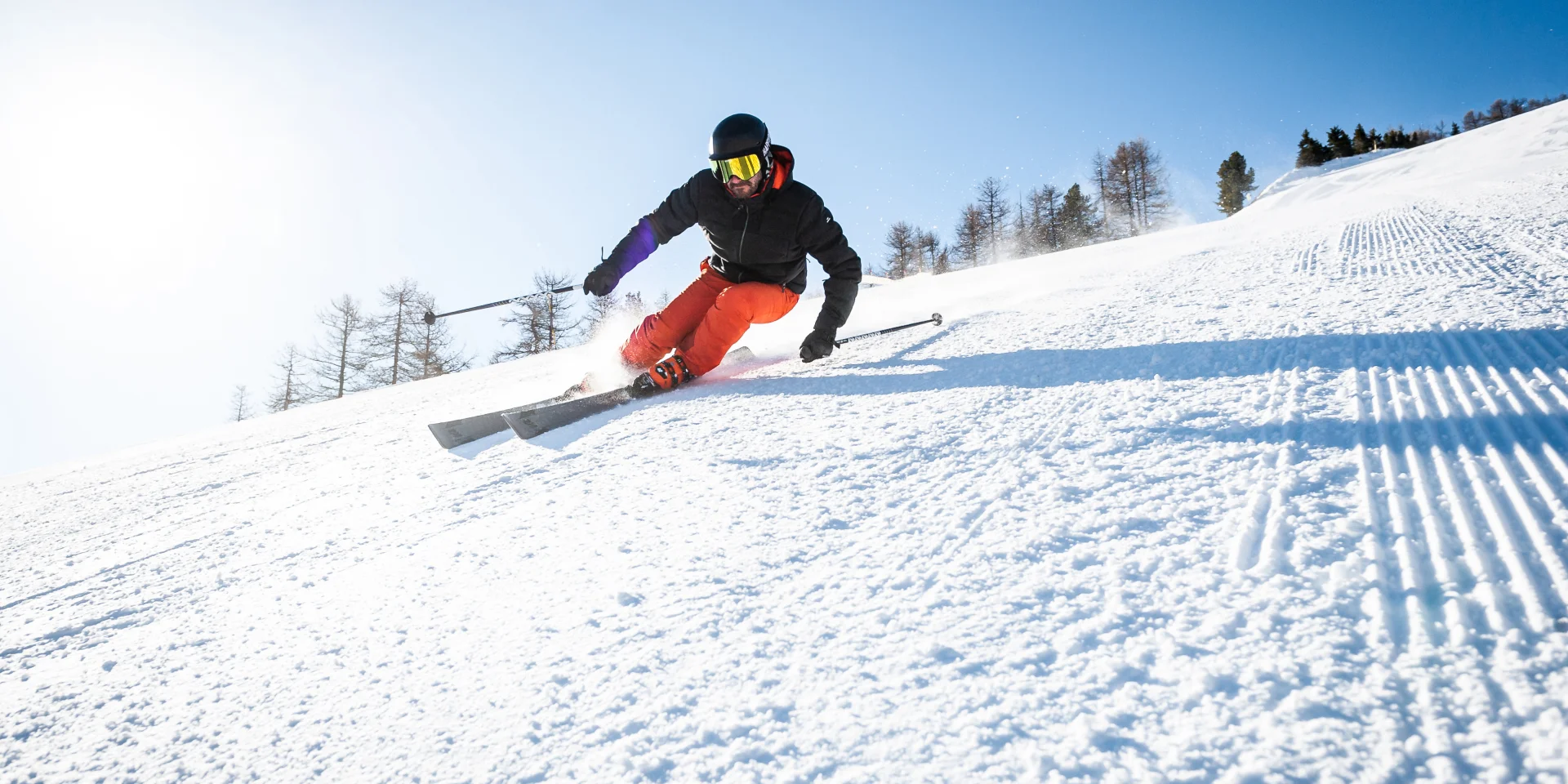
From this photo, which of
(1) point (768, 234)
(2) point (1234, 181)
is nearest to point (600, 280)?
(1) point (768, 234)

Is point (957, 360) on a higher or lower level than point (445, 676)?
higher

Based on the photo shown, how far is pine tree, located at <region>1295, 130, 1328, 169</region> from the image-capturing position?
160 feet

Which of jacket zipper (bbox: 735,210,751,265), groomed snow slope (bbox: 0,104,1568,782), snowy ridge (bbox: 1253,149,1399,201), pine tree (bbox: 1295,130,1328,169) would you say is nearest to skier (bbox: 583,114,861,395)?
jacket zipper (bbox: 735,210,751,265)

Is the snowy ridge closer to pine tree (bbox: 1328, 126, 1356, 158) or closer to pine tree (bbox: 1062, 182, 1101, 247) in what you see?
pine tree (bbox: 1062, 182, 1101, 247)

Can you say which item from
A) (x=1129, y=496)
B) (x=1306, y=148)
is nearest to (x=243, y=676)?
(x=1129, y=496)

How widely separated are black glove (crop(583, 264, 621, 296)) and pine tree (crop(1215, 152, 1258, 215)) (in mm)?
54595

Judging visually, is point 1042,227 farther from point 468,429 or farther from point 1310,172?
point 468,429

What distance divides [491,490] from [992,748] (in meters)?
1.79

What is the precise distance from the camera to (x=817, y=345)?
12.4 feet

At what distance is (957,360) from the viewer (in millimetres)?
3225

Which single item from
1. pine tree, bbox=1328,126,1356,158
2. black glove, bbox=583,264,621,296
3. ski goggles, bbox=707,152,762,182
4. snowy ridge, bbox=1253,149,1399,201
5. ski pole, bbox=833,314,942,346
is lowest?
ski pole, bbox=833,314,942,346

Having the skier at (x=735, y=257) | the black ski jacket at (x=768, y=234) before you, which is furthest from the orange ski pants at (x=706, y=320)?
the black ski jacket at (x=768, y=234)

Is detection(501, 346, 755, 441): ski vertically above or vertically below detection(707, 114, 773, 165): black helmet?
below

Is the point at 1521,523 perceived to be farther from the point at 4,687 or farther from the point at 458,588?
the point at 4,687
